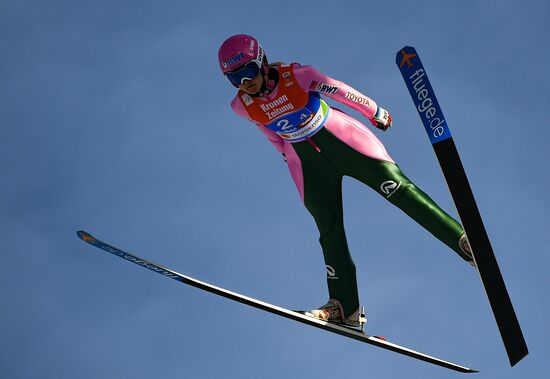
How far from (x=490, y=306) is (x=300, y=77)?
2.24m

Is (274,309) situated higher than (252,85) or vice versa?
(252,85)

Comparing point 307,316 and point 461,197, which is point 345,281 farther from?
point 461,197

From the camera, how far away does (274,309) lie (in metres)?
8.27

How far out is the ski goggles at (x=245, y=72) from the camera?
26.3 feet

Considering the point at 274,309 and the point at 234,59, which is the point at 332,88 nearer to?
the point at 234,59

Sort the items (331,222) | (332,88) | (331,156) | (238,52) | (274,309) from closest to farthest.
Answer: (238,52)
(332,88)
(274,309)
(331,156)
(331,222)

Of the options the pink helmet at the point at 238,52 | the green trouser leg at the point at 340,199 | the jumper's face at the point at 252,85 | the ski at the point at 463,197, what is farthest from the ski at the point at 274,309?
the pink helmet at the point at 238,52

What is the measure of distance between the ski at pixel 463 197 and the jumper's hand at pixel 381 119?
22.3 inches

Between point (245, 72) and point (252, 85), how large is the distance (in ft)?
0.51

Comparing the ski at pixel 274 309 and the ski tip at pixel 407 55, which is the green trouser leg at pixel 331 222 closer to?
the ski at pixel 274 309

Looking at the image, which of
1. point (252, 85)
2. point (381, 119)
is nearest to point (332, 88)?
point (381, 119)

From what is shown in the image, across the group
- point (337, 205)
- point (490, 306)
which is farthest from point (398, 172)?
point (490, 306)

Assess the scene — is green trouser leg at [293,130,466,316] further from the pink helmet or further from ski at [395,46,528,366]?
the pink helmet

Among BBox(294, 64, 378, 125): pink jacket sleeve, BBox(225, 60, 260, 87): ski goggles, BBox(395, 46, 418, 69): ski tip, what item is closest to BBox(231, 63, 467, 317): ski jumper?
BBox(294, 64, 378, 125): pink jacket sleeve
